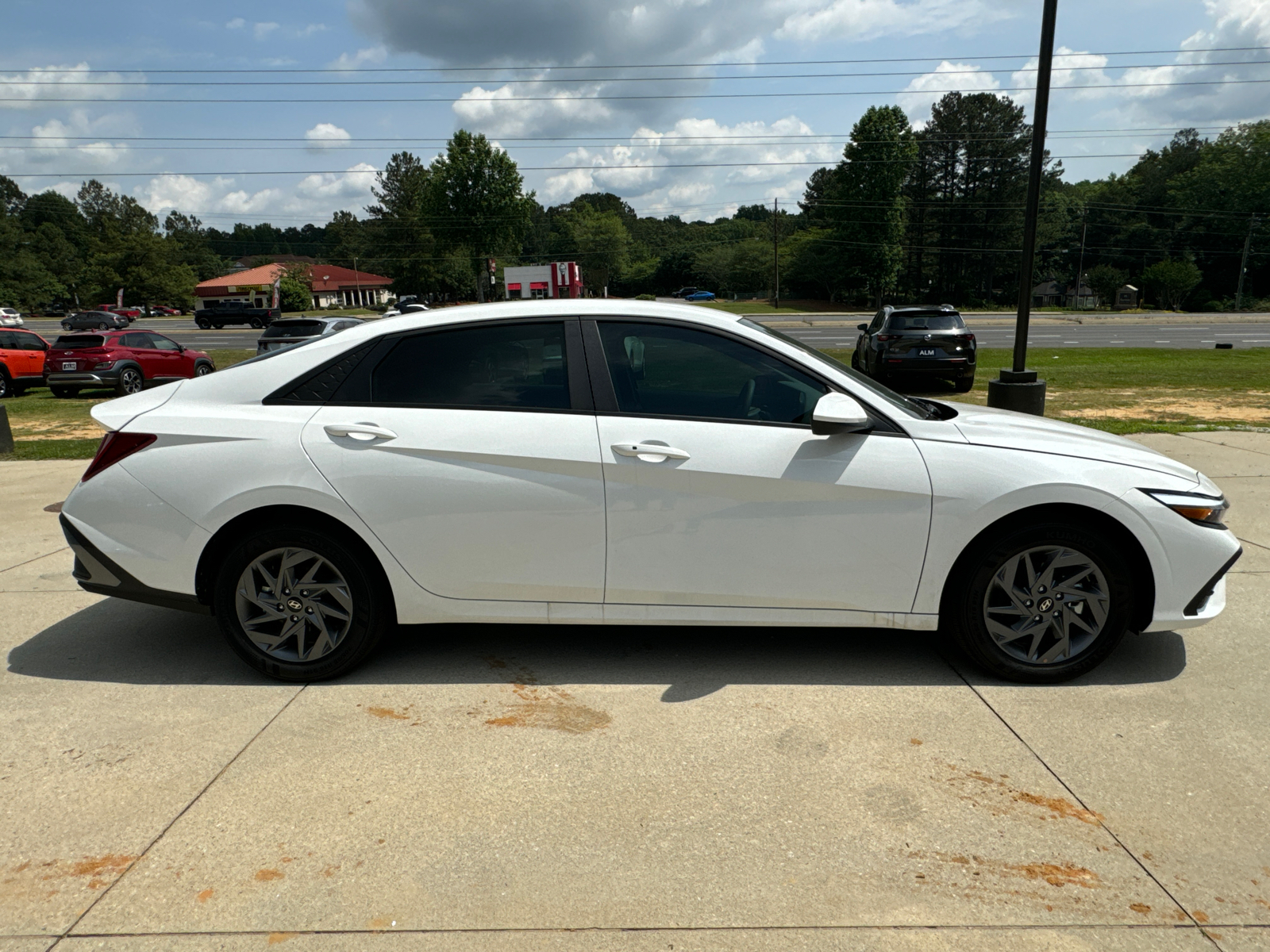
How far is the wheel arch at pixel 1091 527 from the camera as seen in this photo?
3.51 m

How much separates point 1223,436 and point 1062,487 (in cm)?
805

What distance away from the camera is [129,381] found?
19453mm

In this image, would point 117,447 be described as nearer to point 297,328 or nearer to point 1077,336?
point 297,328

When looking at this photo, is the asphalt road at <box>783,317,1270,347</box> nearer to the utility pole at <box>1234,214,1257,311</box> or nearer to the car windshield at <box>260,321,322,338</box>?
the car windshield at <box>260,321,322,338</box>

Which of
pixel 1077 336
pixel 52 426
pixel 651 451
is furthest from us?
pixel 1077 336

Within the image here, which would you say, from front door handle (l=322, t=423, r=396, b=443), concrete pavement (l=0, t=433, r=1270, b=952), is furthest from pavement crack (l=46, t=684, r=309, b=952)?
front door handle (l=322, t=423, r=396, b=443)

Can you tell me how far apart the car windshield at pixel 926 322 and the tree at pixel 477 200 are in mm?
74863

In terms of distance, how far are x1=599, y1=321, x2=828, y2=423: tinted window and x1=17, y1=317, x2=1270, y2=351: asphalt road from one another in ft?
88.5

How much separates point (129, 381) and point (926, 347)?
686 inches

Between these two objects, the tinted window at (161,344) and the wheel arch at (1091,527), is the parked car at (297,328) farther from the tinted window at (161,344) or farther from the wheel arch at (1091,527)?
the wheel arch at (1091,527)

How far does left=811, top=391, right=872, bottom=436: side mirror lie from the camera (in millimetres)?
3371

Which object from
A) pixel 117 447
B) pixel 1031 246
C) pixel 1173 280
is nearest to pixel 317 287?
pixel 1173 280

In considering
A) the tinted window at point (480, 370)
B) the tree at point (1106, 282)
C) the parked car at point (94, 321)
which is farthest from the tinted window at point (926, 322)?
the tree at point (1106, 282)

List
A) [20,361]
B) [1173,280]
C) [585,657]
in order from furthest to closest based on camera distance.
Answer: [1173,280] < [20,361] < [585,657]
